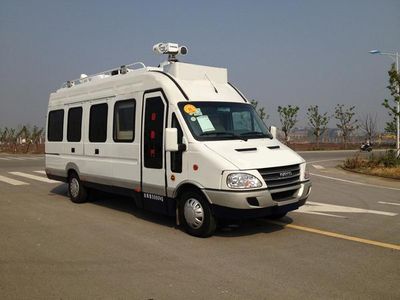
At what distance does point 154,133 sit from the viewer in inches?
303

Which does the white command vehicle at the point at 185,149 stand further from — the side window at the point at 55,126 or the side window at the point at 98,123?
the side window at the point at 55,126

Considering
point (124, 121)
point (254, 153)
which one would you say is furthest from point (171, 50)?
point (254, 153)

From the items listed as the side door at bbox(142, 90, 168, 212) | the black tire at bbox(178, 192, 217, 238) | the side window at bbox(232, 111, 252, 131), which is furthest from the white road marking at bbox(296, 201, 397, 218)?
the side door at bbox(142, 90, 168, 212)

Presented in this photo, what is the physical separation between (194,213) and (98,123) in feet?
12.0

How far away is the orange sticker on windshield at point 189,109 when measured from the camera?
286 inches

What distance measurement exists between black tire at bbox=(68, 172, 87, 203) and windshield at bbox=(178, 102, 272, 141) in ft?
13.9

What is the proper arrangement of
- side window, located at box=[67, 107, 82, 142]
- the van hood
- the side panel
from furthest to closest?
side window, located at box=[67, 107, 82, 142]
the side panel
the van hood

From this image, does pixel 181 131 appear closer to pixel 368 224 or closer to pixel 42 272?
pixel 42 272

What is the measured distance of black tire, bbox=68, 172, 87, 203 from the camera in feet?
34.0

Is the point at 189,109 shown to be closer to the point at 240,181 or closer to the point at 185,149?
the point at 185,149

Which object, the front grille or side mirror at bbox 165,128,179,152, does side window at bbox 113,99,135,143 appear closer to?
side mirror at bbox 165,128,179,152

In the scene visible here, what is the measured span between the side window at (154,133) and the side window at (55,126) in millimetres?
4064

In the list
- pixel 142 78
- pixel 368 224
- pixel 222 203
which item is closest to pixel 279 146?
pixel 222 203

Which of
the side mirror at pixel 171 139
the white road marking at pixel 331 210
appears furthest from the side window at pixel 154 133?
the white road marking at pixel 331 210
